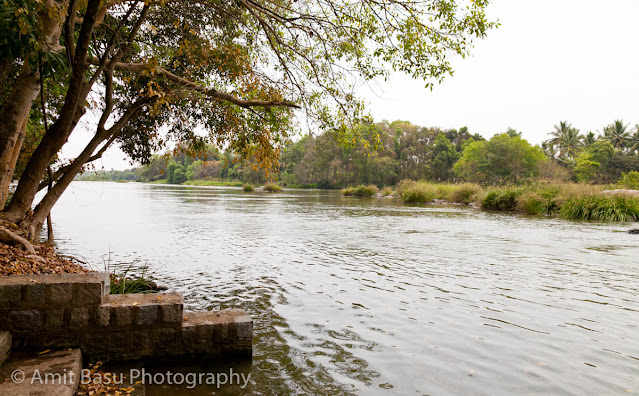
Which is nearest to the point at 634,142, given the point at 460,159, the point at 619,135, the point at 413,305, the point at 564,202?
the point at 619,135

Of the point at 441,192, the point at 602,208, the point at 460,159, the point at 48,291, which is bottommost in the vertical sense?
the point at 602,208

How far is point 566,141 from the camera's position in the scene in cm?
7888

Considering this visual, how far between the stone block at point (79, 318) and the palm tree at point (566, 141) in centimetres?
A: 8876

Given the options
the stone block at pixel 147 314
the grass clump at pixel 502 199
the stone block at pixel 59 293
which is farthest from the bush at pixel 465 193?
the stone block at pixel 59 293

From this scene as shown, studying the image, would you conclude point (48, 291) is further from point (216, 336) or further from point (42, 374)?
point (216, 336)

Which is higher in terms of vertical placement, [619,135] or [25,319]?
[619,135]

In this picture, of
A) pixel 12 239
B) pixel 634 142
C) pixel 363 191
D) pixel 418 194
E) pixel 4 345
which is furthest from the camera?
pixel 634 142

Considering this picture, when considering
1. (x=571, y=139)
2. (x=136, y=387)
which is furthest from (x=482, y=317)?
(x=571, y=139)

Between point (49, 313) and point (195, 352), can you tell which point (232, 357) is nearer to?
point (195, 352)

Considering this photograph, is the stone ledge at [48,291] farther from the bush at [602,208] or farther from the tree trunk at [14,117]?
the bush at [602,208]

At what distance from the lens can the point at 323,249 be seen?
12828 mm

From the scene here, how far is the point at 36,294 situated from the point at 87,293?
1.47 ft

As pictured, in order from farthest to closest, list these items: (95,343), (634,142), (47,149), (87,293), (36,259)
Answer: (634,142) → (47,149) → (36,259) → (95,343) → (87,293)

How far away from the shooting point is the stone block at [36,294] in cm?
394
